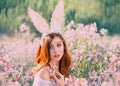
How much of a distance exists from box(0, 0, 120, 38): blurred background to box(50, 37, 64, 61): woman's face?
1.97 ft

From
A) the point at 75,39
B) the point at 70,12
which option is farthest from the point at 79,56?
the point at 70,12

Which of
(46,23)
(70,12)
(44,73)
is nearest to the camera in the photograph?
(44,73)

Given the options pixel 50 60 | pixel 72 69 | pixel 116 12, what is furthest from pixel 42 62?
pixel 116 12

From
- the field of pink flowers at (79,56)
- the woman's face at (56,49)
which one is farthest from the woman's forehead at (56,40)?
the field of pink flowers at (79,56)

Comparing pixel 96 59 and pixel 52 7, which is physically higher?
pixel 52 7

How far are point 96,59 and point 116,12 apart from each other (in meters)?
0.35

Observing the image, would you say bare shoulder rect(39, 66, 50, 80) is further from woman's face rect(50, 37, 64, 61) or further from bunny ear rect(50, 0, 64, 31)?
bunny ear rect(50, 0, 64, 31)

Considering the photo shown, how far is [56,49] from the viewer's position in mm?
2291

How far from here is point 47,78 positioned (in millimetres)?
2258

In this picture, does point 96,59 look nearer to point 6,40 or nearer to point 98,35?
point 98,35

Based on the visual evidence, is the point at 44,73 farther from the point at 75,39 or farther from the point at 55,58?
the point at 75,39

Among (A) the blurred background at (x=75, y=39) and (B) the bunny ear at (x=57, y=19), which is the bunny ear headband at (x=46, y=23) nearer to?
(B) the bunny ear at (x=57, y=19)

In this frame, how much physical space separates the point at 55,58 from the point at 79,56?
24.5 inches

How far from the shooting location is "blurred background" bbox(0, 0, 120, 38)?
2.89 m
